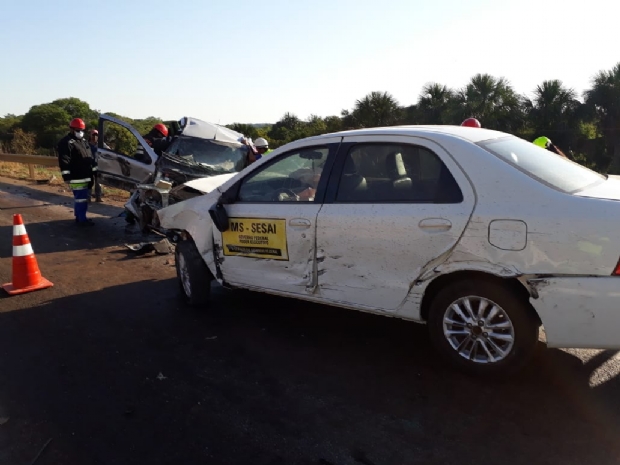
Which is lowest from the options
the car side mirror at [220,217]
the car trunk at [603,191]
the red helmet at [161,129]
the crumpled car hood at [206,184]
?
the car side mirror at [220,217]

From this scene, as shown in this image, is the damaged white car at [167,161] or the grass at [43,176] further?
the grass at [43,176]

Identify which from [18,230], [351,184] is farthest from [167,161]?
[351,184]

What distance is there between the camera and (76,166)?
10.3m

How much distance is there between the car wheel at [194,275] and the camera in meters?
5.36

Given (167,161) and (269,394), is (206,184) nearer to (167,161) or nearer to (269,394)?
(167,161)

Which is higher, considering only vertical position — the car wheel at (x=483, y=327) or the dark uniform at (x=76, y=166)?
the dark uniform at (x=76, y=166)

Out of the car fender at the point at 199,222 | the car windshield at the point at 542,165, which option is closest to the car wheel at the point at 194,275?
the car fender at the point at 199,222

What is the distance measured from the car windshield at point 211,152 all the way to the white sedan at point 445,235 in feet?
15.3

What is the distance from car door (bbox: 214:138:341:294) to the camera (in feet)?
14.5

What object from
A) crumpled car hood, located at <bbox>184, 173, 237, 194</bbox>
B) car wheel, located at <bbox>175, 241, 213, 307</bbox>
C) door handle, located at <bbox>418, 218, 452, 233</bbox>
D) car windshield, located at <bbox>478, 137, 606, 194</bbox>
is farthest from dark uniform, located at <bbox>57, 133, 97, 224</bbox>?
car windshield, located at <bbox>478, 137, 606, 194</bbox>

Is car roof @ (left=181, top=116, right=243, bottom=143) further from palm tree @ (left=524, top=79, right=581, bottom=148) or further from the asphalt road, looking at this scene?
palm tree @ (left=524, top=79, right=581, bottom=148)

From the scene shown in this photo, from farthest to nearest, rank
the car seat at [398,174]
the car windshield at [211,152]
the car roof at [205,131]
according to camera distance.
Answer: the car roof at [205,131]
the car windshield at [211,152]
the car seat at [398,174]

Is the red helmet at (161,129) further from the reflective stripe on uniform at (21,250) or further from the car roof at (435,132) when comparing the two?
the car roof at (435,132)

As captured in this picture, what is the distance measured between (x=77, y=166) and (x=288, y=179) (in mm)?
7039
